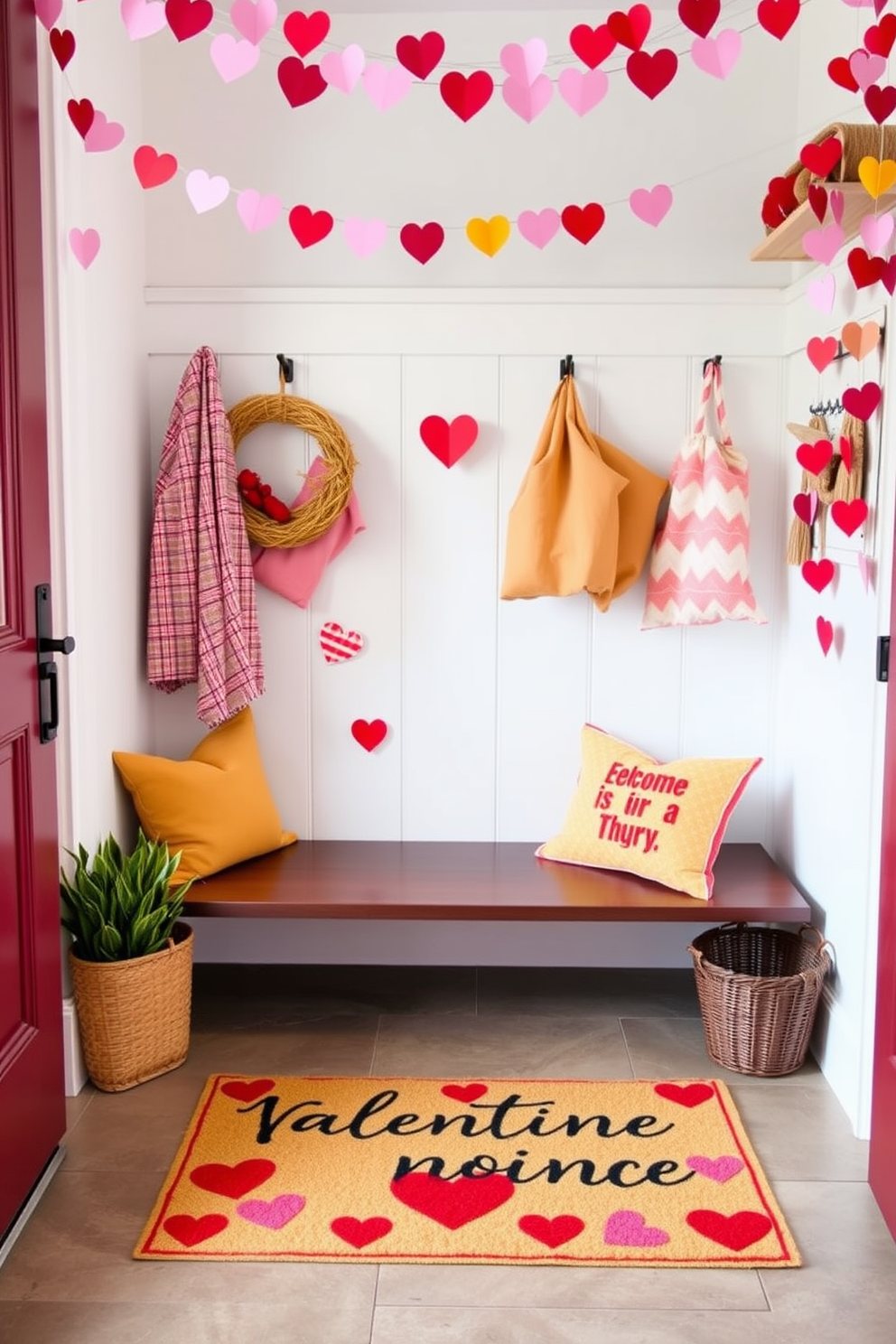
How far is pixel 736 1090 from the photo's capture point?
2848 millimetres

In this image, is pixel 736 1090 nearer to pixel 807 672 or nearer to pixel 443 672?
pixel 807 672

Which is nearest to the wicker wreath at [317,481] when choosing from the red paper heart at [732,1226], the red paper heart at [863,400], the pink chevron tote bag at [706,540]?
the pink chevron tote bag at [706,540]

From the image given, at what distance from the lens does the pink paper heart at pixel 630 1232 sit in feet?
7.48

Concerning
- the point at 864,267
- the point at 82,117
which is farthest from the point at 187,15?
the point at 864,267

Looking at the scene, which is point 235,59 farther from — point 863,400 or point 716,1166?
point 716,1166

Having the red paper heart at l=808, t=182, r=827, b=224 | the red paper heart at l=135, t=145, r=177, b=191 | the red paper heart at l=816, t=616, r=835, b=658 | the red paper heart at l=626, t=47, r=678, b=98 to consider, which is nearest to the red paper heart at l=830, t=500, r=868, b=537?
the red paper heart at l=816, t=616, r=835, b=658

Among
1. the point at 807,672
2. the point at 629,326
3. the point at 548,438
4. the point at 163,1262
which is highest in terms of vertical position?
the point at 629,326

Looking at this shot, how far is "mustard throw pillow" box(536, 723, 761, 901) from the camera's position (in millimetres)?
3070

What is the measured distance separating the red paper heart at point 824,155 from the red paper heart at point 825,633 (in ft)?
3.19

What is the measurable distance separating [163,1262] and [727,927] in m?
1.56

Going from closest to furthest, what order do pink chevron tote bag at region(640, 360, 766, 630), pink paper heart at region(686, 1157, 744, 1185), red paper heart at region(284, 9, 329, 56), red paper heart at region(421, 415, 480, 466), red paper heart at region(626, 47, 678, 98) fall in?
red paper heart at region(284, 9, 329, 56), red paper heart at region(626, 47, 678, 98), pink paper heart at region(686, 1157, 744, 1185), pink chevron tote bag at region(640, 360, 766, 630), red paper heart at region(421, 415, 480, 466)

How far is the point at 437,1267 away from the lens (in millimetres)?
2211

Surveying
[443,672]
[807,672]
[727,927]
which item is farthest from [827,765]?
[443,672]

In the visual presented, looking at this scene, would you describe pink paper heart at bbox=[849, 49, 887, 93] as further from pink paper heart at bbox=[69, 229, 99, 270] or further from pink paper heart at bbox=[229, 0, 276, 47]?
pink paper heart at bbox=[69, 229, 99, 270]
